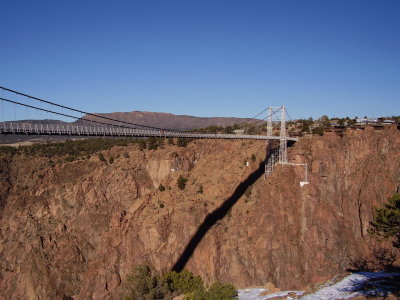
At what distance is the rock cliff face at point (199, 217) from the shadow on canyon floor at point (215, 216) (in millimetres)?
114

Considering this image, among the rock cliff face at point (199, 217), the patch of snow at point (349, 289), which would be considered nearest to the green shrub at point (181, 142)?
the rock cliff face at point (199, 217)

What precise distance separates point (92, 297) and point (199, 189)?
1593 centimetres

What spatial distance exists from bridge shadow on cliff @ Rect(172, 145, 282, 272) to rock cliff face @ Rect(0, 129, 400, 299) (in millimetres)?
114

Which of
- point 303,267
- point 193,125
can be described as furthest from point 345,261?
point 193,125

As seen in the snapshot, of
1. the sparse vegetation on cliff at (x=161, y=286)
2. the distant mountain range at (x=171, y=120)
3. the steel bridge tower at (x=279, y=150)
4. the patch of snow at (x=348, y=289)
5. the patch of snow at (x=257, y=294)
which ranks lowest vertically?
the sparse vegetation on cliff at (x=161, y=286)

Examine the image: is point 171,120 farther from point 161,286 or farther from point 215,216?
point 161,286

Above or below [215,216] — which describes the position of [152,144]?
above

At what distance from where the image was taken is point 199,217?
44.5 m

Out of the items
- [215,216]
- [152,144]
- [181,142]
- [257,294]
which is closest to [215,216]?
[215,216]

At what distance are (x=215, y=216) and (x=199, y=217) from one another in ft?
5.99

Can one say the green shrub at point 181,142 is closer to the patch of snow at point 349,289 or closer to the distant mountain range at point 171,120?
the patch of snow at point 349,289

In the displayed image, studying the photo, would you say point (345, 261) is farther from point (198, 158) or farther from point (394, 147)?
point (198, 158)

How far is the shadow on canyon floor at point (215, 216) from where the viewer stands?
42.2 meters

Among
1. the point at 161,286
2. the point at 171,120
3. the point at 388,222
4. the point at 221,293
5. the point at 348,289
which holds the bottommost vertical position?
the point at 161,286
